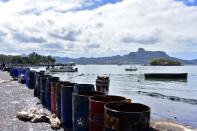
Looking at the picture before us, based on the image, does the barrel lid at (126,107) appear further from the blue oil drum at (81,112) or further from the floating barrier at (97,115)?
the blue oil drum at (81,112)

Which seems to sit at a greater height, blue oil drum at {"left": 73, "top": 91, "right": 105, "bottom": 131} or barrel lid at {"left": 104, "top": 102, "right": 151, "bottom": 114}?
barrel lid at {"left": 104, "top": 102, "right": 151, "bottom": 114}

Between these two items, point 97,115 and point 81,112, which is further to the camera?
point 81,112

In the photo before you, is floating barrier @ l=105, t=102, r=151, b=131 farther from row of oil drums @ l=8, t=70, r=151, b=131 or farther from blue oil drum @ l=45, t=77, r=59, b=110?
blue oil drum @ l=45, t=77, r=59, b=110

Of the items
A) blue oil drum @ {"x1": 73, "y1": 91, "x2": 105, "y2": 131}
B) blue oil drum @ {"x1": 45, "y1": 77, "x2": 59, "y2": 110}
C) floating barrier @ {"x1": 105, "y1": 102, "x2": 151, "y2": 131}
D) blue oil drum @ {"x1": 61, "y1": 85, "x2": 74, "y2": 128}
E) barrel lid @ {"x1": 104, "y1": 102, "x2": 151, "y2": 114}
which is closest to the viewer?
floating barrier @ {"x1": 105, "y1": 102, "x2": 151, "y2": 131}

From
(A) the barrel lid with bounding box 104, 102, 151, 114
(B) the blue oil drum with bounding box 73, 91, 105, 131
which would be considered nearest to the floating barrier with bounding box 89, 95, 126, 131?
(A) the barrel lid with bounding box 104, 102, 151, 114

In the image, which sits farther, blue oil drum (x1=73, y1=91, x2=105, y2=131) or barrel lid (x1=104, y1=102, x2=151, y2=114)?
blue oil drum (x1=73, y1=91, x2=105, y2=131)

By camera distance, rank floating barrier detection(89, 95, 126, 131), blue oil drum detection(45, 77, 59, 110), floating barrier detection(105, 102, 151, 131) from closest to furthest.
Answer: floating barrier detection(105, 102, 151, 131), floating barrier detection(89, 95, 126, 131), blue oil drum detection(45, 77, 59, 110)

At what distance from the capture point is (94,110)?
724cm

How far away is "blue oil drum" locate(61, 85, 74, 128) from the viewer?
10.8 meters

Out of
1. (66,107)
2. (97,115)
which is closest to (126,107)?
(97,115)

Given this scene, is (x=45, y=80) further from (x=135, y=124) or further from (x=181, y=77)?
(x=181, y=77)

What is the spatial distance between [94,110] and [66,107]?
12.2 feet

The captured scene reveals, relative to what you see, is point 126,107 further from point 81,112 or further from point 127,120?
point 81,112

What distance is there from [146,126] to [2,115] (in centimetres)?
816
